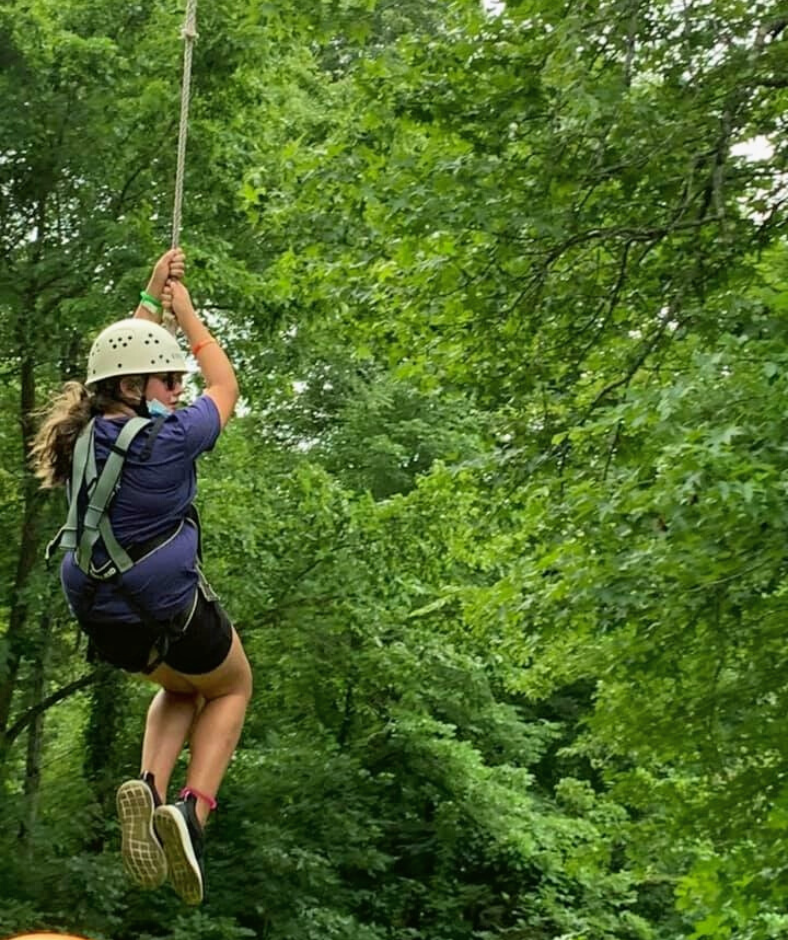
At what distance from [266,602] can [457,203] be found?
4543 millimetres

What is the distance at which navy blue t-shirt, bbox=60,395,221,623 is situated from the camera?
253 cm

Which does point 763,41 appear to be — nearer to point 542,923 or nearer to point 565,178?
point 565,178

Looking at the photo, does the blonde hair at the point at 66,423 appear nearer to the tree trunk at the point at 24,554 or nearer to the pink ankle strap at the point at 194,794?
the pink ankle strap at the point at 194,794

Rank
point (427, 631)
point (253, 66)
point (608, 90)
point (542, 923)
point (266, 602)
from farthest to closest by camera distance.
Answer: point (542, 923), point (427, 631), point (266, 602), point (253, 66), point (608, 90)

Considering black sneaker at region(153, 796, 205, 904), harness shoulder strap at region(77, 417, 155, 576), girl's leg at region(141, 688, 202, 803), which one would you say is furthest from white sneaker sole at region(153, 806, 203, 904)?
harness shoulder strap at region(77, 417, 155, 576)

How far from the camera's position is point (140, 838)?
2715 mm

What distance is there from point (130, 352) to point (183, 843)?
1.03m

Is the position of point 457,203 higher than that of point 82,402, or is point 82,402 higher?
point 457,203

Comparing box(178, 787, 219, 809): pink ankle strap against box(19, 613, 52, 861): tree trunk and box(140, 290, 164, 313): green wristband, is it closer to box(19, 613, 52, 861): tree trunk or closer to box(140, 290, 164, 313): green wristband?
box(140, 290, 164, 313): green wristband

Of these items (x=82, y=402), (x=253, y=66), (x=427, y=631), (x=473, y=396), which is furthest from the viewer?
(x=427, y=631)

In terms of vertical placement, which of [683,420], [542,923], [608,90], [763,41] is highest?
[763,41]

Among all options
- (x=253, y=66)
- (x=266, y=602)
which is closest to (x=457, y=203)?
(x=253, y=66)

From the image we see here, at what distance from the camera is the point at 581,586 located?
482 cm

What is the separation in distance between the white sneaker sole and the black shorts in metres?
0.30
